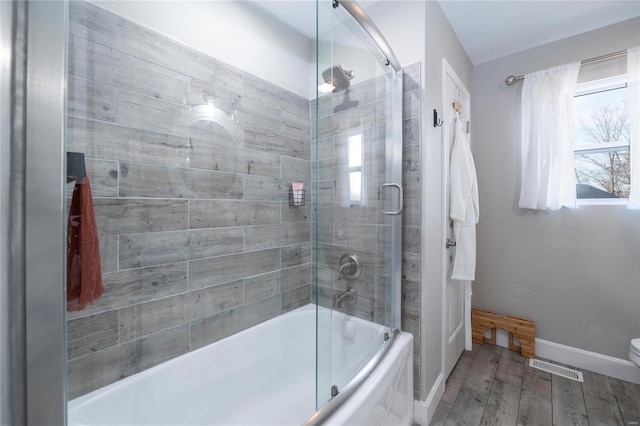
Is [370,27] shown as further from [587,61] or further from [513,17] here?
[587,61]

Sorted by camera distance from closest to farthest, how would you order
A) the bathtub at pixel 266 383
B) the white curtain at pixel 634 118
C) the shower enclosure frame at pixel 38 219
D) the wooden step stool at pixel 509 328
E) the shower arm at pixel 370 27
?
the shower enclosure frame at pixel 38 219 < the bathtub at pixel 266 383 < the shower arm at pixel 370 27 < the white curtain at pixel 634 118 < the wooden step stool at pixel 509 328

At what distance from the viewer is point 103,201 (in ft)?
3.74

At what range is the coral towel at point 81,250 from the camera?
777 millimetres

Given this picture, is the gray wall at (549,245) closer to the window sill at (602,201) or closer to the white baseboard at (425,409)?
the window sill at (602,201)

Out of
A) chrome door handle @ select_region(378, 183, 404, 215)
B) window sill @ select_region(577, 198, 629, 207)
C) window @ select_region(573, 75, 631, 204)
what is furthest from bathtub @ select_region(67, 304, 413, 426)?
window @ select_region(573, 75, 631, 204)

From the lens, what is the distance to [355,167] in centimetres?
133

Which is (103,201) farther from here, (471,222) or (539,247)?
(539,247)

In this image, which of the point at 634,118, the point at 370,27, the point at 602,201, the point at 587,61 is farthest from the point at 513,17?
the point at 602,201

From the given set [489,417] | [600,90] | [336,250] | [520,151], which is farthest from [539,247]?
[336,250]

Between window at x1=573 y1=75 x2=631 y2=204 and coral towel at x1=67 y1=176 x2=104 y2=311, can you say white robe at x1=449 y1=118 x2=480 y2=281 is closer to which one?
window at x1=573 y1=75 x2=631 y2=204

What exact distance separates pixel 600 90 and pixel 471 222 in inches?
56.8

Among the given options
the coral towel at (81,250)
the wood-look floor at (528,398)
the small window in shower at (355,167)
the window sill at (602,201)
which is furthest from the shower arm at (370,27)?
the wood-look floor at (528,398)

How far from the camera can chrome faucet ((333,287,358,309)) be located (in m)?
1.21

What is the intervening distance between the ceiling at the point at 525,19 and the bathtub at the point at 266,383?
7.01ft
